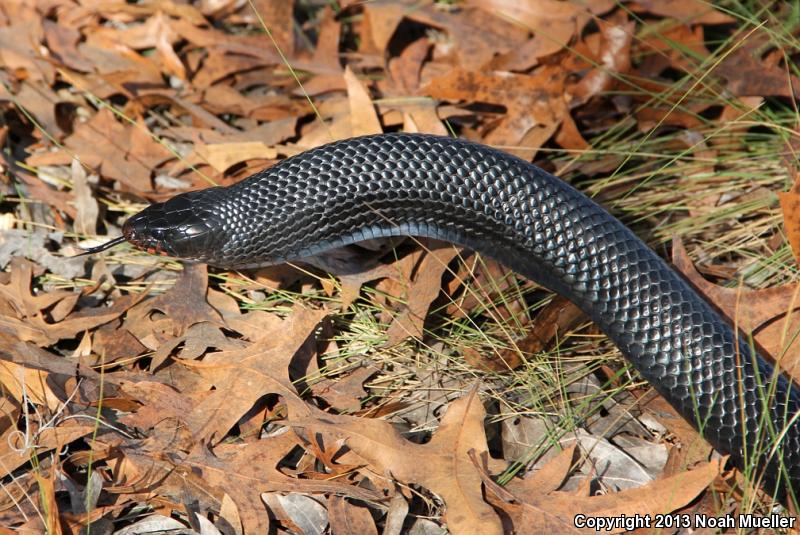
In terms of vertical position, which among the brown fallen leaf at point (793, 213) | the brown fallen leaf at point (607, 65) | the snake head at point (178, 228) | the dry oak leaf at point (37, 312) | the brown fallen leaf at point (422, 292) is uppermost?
the brown fallen leaf at point (607, 65)

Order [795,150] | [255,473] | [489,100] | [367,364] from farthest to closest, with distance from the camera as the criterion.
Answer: [489,100], [795,150], [367,364], [255,473]

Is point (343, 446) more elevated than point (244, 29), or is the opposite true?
point (244, 29)

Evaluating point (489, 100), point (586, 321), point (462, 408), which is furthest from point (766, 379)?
point (489, 100)

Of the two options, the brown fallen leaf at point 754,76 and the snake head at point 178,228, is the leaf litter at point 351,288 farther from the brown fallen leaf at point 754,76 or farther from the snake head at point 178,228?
the snake head at point 178,228

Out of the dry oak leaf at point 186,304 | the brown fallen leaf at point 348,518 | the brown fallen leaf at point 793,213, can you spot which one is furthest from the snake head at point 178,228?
the brown fallen leaf at point 793,213

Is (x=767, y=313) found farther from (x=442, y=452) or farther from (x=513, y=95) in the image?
(x=513, y=95)

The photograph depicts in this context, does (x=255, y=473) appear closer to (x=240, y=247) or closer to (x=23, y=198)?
(x=240, y=247)
